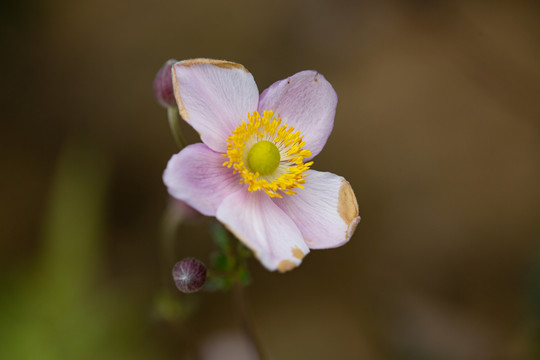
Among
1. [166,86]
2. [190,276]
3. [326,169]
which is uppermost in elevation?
[166,86]

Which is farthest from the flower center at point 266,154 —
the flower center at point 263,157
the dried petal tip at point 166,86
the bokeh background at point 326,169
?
the bokeh background at point 326,169

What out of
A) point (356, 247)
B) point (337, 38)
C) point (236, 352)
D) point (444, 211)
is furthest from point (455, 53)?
point (236, 352)

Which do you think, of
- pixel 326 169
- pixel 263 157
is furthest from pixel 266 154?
pixel 326 169

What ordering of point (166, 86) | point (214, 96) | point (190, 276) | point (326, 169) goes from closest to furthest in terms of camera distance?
point (190, 276) < point (214, 96) < point (166, 86) < point (326, 169)

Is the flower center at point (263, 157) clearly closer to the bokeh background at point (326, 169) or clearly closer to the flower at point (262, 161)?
the flower at point (262, 161)

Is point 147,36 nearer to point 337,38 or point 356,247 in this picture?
point 337,38

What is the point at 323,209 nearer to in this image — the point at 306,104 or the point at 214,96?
the point at 306,104

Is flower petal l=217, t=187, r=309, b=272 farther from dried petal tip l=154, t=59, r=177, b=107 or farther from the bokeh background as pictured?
the bokeh background
